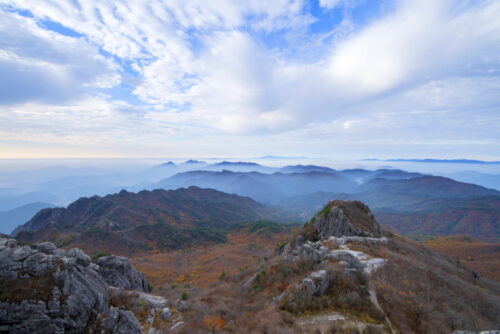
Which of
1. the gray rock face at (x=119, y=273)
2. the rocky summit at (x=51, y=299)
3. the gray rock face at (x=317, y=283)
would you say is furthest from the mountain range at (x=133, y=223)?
the gray rock face at (x=317, y=283)

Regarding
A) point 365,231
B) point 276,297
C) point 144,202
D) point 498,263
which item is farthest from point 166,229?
point 498,263

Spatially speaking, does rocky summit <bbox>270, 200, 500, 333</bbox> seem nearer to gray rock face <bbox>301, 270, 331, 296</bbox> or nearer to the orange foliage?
gray rock face <bbox>301, 270, 331, 296</bbox>

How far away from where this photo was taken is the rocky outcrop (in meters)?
8.70

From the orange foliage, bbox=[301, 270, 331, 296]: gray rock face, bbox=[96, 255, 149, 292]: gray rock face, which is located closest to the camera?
→ the orange foliage

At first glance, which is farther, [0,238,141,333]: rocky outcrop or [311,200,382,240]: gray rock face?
[311,200,382,240]: gray rock face

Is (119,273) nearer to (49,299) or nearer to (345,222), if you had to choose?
(49,299)

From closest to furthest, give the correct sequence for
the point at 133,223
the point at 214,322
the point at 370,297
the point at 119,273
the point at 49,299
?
the point at 49,299
the point at 214,322
the point at 370,297
the point at 119,273
the point at 133,223

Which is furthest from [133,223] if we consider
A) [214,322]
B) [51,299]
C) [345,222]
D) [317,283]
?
[317,283]

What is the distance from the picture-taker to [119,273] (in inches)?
819

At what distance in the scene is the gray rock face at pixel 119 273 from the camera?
768 inches

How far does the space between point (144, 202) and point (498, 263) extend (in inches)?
5032

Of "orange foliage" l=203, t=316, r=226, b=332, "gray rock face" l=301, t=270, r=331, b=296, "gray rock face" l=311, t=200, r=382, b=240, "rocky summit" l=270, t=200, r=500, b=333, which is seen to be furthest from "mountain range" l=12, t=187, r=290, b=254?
"gray rock face" l=301, t=270, r=331, b=296

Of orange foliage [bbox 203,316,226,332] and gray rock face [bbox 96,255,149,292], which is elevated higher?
orange foliage [bbox 203,316,226,332]

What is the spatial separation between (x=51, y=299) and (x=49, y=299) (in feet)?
0.22
